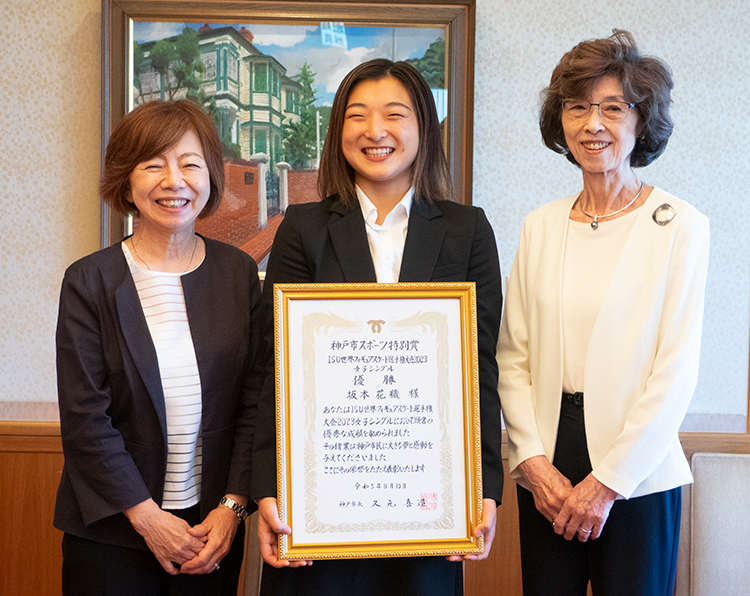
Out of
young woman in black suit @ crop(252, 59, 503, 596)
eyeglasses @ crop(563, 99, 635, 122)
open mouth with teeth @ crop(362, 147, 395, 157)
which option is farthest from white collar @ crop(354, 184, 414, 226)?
eyeglasses @ crop(563, 99, 635, 122)

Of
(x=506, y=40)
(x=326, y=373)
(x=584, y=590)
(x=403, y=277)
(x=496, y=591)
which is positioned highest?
(x=506, y=40)

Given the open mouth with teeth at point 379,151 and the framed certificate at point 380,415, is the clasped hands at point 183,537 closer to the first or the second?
the framed certificate at point 380,415

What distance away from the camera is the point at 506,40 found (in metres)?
2.40

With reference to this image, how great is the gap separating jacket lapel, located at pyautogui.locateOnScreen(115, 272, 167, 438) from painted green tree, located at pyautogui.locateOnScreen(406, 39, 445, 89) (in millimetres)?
1439

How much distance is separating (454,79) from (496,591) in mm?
2002

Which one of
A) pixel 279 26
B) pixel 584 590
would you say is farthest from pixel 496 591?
pixel 279 26

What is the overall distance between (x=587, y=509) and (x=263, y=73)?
188 centimetres

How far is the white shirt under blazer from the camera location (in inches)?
53.7

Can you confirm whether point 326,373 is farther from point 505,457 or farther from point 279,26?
point 279,26

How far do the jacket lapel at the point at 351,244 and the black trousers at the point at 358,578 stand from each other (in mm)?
615

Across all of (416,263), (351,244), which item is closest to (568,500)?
(416,263)

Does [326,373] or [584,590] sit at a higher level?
[326,373]

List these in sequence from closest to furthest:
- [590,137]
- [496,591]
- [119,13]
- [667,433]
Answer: [667,433] < [590,137] < [119,13] < [496,591]

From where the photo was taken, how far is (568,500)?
4.55ft
